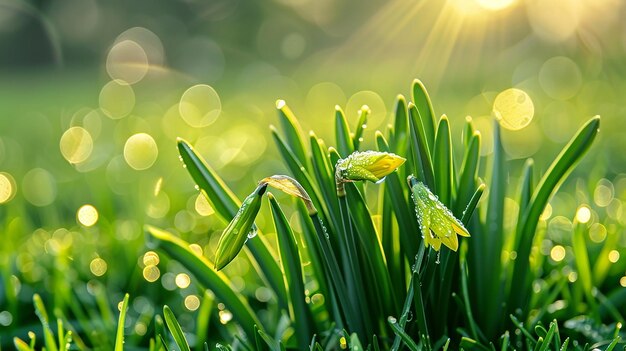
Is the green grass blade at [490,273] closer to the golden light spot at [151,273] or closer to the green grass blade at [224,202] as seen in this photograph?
the green grass blade at [224,202]

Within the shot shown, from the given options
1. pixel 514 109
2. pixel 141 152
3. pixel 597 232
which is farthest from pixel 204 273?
pixel 514 109

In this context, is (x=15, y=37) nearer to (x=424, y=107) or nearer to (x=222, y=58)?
(x=222, y=58)

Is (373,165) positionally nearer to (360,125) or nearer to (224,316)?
(360,125)

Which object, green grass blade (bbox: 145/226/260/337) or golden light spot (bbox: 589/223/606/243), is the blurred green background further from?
green grass blade (bbox: 145/226/260/337)

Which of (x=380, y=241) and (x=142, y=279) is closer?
(x=380, y=241)

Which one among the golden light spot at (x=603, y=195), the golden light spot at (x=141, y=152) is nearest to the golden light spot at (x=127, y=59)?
the golden light spot at (x=141, y=152)

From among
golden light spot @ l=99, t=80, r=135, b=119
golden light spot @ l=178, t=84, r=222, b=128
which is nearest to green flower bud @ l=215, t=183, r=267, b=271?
golden light spot @ l=178, t=84, r=222, b=128

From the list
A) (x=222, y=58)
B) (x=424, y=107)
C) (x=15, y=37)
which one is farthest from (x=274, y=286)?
(x=15, y=37)

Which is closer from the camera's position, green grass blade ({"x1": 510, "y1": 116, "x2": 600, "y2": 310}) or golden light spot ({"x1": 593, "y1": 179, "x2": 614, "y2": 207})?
green grass blade ({"x1": 510, "y1": 116, "x2": 600, "y2": 310})
